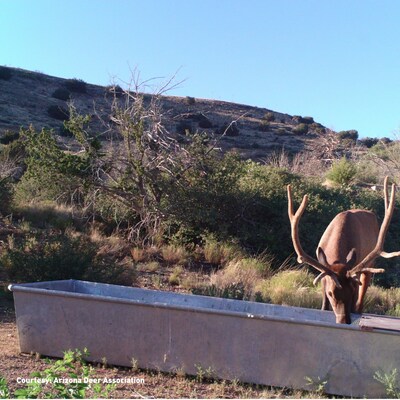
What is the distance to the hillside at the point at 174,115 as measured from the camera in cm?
3922

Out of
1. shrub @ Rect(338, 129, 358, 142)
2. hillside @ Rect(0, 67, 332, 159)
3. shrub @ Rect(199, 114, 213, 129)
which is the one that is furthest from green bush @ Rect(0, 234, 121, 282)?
shrub @ Rect(338, 129, 358, 142)

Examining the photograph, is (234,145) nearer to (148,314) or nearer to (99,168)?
(99,168)

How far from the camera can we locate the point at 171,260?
14.0 m

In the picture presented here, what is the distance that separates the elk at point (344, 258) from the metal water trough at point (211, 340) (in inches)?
36.0

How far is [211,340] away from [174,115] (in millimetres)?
33695

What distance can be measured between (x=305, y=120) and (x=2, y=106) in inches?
1087

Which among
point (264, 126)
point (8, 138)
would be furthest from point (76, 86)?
point (8, 138)

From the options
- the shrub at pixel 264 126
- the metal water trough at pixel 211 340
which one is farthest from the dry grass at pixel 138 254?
the shrub at pixel 264 126

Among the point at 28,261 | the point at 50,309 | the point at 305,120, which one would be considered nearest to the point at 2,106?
the point at 305,120

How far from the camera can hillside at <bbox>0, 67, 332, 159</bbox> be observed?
129 feet

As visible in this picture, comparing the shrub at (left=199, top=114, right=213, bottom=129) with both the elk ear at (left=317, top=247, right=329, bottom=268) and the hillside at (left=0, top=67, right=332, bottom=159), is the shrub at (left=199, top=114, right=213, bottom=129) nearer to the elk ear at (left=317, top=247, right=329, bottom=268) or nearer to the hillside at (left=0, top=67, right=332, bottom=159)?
the hillside at (left=0, top=67, right=332, bottom=159)

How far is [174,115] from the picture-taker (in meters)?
39.6

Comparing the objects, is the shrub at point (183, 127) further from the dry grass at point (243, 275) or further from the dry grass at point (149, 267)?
the dry grass at point (243, 275)

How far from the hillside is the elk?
26108 mm
